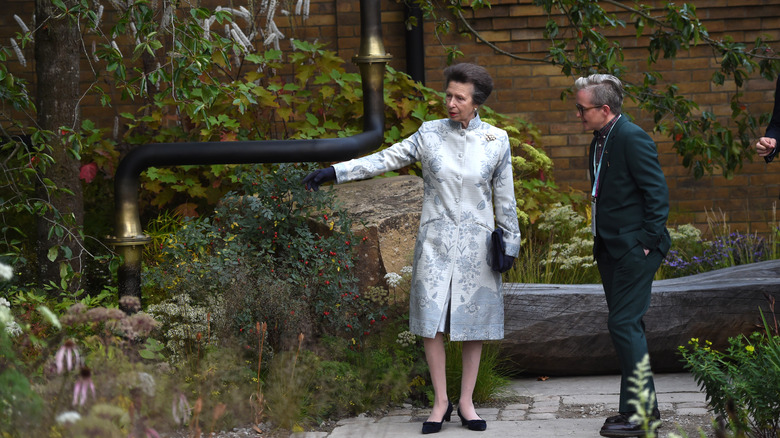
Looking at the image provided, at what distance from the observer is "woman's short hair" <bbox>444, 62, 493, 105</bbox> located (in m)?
3.93

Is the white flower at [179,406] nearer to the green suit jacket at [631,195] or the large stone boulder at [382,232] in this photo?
the green suit jacket at [631,195]

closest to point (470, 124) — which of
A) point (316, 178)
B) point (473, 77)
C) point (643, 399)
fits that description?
point (473, 77)

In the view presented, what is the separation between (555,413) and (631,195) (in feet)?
4.04

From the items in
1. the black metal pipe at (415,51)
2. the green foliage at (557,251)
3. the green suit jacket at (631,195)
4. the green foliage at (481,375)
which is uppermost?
the black metal pipe at (415,51)

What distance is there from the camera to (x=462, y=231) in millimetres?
4027

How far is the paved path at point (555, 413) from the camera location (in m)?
4.06

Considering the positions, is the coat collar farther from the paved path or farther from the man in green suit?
the paved path

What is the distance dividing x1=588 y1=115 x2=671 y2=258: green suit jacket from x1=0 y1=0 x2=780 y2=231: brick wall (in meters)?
3.82

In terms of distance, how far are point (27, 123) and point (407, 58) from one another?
10.7 feet

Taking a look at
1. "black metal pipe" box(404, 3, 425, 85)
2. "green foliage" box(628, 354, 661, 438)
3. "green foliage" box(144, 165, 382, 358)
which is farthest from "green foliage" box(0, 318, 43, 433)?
"black metal pipe" box(404, 3, 425, 85)

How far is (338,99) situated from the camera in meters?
6.77

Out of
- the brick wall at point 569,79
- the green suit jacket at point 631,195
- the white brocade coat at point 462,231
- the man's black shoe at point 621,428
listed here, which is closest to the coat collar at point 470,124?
the white brocade coat at point 462,231

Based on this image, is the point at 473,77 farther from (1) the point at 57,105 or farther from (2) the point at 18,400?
(1) the point at 57,105

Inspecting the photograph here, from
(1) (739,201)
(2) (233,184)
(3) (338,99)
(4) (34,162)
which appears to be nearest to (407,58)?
(3) (338,99)
